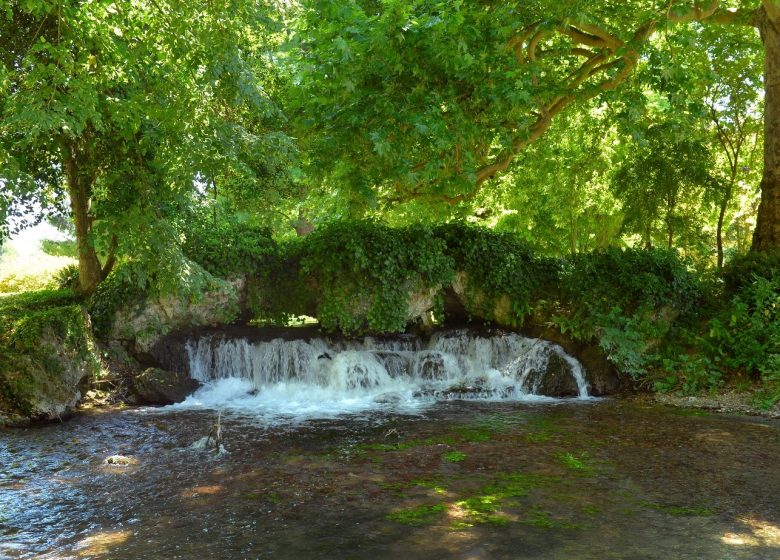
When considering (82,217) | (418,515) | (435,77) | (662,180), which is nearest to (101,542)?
(418,515)

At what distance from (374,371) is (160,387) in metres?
4.08

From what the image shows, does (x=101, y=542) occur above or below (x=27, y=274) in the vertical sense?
below

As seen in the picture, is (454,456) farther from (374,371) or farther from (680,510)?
(374,371)

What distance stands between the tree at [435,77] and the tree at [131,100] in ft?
3.45

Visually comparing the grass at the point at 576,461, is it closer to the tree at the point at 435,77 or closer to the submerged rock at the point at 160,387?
the tree at the point at 435,77

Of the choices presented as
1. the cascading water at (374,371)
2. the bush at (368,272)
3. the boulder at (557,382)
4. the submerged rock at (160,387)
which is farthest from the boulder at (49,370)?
the boulder at (557,382)

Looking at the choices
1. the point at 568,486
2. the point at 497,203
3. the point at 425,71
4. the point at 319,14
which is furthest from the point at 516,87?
the point at 497,203

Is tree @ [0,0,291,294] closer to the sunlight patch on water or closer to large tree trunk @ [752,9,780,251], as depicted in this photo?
the sunlight patch on water

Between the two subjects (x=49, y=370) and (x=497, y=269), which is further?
(x=497, y=269)

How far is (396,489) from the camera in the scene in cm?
631

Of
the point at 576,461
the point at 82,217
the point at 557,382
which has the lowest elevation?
the point at 576,461

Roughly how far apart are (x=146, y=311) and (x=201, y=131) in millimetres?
4975

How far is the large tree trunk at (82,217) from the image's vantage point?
11.9m

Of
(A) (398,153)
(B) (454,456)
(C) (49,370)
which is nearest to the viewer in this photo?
(B) (454,456)
